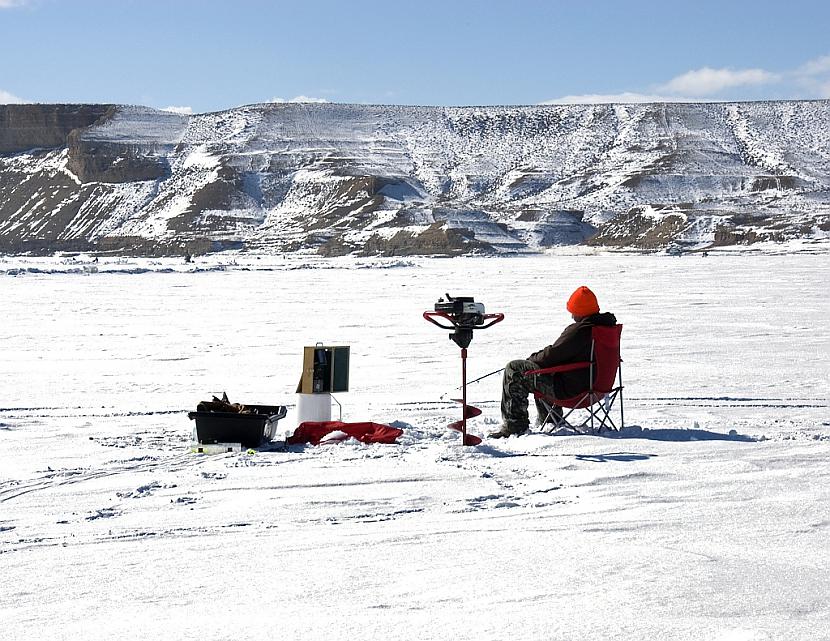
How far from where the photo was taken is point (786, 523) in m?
4.63

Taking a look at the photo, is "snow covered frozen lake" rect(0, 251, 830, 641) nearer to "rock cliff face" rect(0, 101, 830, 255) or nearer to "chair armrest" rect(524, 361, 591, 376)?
"chair armrest" rect(524, 361, 591, 376)

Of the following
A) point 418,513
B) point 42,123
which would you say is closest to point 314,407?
point 418,513

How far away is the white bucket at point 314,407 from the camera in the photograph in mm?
7512

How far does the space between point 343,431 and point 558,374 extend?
1.43m

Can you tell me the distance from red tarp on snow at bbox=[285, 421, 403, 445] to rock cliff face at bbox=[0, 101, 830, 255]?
7371cm

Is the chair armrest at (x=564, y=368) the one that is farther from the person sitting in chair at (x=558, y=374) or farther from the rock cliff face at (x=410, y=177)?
the rock cliff face at (x=410, y=177)

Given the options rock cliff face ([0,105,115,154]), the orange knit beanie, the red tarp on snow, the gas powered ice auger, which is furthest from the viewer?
rock cliff face ([0,105,115,154])

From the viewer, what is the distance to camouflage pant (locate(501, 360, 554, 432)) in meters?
7.04

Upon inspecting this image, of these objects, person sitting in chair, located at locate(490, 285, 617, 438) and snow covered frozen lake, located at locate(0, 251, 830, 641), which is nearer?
snow covered frozen lake, located at locate(0, 251, 830, 641)

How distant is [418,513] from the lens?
5.05 m

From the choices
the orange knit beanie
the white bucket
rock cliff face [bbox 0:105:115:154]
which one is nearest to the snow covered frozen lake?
the white bucket

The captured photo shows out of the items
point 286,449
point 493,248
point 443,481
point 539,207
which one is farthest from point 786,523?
point 539,207

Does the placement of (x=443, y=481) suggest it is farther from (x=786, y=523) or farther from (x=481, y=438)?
(x=786, y=523)

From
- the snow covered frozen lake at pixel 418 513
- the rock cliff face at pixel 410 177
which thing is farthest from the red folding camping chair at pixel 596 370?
the rock cliff face at pixel 410 177
